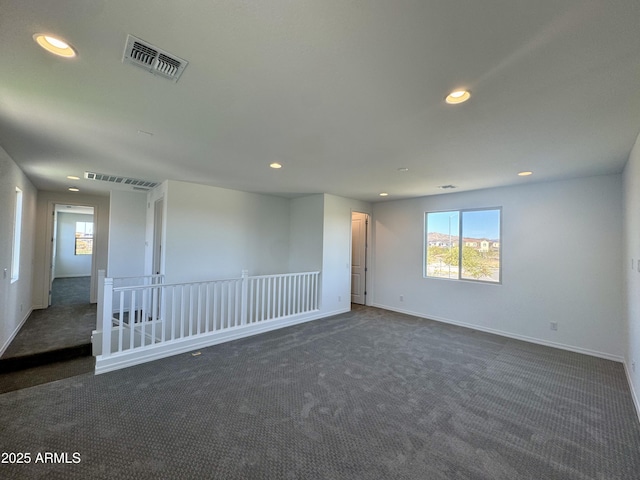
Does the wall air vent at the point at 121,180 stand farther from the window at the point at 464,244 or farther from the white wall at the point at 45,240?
the window at the point at 464,244

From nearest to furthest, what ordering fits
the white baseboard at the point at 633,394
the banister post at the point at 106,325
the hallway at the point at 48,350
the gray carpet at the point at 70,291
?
the white baseboard at the point at 633,394, the banister post at the point at 106,325, the hallway at the point at 48,350, the gray carpet at the point at 70,291

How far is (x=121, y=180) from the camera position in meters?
4.75

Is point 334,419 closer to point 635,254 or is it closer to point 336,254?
point 635,254

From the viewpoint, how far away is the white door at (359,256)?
22.3ft

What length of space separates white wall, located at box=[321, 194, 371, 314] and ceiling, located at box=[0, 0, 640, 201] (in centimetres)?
240

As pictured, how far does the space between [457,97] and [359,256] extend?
528cm

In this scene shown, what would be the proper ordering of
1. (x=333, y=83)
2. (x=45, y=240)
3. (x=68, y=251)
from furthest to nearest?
(x=68, y=251), (x=45, y=240), (x=333, y=83)

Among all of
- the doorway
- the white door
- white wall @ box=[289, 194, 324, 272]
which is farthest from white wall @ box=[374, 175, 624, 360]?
the doorway

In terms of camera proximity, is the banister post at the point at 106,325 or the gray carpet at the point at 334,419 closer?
the gray carpet at the point at 334,419

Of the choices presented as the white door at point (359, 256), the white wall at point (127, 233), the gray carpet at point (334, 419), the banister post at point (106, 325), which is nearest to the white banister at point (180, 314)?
the banister post at point (106, 325)

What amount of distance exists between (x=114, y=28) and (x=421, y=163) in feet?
10.1

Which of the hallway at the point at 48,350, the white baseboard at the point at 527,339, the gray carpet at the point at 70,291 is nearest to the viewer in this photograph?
the hallway at the point at 48,350

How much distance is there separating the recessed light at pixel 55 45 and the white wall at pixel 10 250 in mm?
2768

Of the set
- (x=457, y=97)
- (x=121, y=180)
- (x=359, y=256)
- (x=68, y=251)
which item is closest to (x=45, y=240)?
(x=121, y=180)
